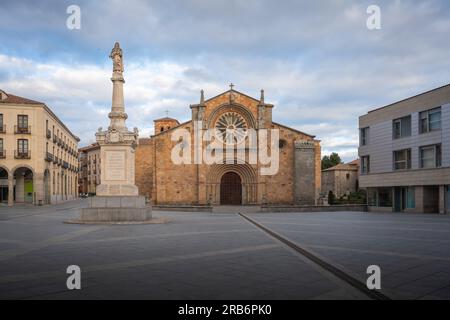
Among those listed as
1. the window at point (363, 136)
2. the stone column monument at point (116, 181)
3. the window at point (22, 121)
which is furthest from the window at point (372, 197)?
the window at point (22, 121)

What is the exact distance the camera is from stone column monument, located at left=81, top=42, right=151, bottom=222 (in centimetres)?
1698

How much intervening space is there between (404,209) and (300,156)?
10593 mm

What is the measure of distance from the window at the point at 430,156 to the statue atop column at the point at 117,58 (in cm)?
2234

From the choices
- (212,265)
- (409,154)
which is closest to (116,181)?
(212,265)

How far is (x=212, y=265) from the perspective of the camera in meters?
7.77

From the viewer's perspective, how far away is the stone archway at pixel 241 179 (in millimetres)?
37156

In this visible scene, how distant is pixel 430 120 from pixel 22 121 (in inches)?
1507

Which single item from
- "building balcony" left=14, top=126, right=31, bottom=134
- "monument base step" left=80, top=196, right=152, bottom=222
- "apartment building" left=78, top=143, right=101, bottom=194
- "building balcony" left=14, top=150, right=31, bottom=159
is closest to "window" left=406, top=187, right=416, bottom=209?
"monument base step" left=80, top=196, right=152, bottom=222

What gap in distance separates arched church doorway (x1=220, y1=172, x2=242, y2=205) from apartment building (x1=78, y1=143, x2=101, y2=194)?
178ft

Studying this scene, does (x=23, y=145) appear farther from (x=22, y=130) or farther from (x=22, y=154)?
(x=22, y=130)

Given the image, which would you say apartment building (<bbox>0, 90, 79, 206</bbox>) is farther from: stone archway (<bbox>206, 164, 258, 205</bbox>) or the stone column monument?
the stone column monument

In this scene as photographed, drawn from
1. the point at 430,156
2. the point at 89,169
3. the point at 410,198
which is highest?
the point at 430,156

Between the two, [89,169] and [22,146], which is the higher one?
[22,146]
